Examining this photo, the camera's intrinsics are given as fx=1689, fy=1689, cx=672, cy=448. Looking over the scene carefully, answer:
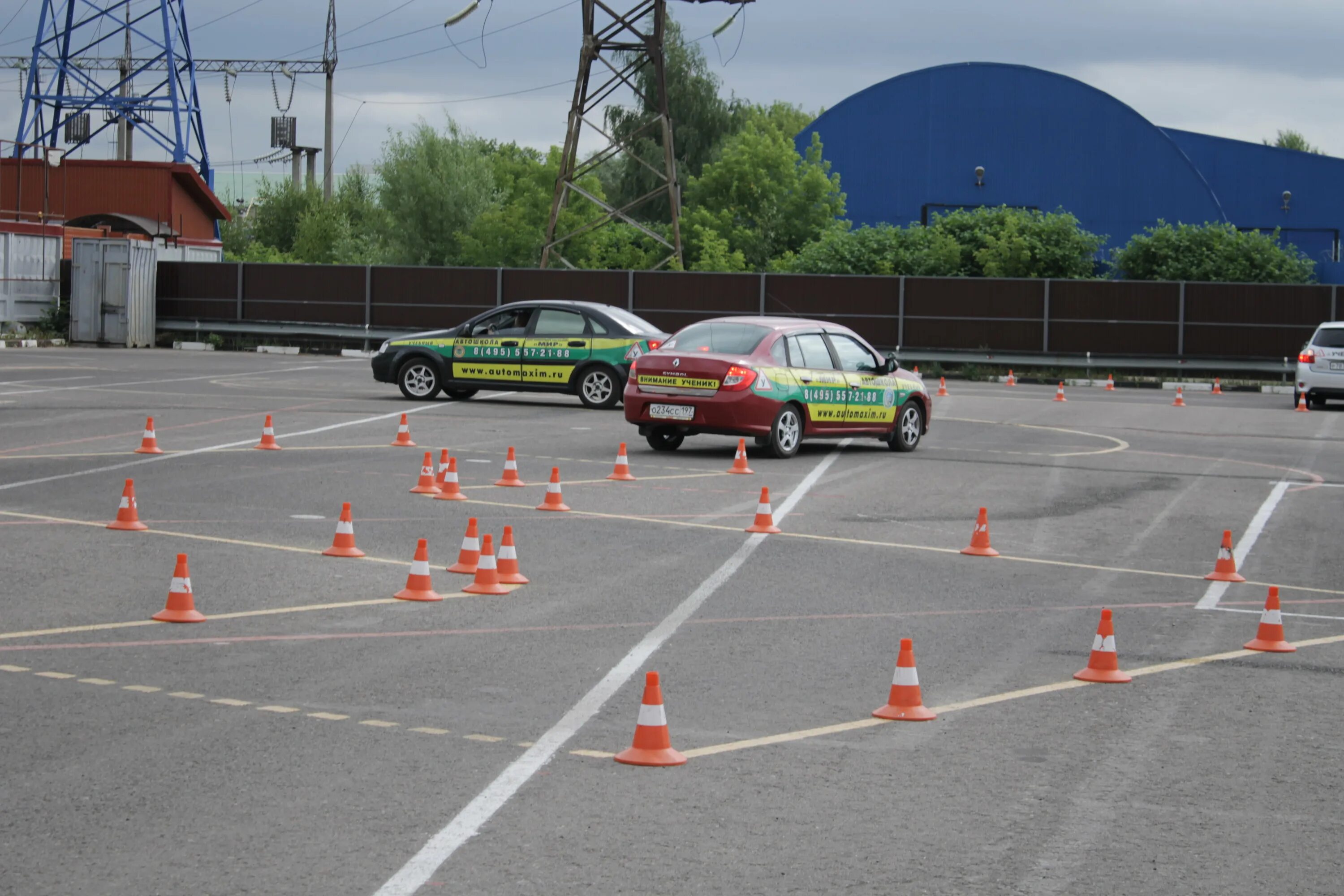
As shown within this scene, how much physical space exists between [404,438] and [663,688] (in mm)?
11600

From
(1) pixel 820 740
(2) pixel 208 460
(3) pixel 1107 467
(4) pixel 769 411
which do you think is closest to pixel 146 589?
(1) pixel 820 740

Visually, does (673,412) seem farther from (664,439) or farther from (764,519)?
(764,519)

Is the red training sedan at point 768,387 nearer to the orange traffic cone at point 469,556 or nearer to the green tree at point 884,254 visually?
the orange traffic cone at point 469,556

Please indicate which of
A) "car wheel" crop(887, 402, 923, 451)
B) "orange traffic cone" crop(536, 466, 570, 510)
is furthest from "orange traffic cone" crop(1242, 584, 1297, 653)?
"car wheel" crop(887, 402, 923, 451)

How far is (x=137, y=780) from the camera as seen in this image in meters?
6.08

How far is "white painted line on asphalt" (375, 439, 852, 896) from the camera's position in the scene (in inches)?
202

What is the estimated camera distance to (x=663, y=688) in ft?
25.6

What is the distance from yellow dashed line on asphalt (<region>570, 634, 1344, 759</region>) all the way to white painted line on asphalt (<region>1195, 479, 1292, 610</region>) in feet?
3.83

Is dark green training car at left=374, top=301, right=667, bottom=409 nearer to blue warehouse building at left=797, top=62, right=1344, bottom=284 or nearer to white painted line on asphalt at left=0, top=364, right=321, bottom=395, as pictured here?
white painted line on asphalt at left=0, top=364, right=321, bottom=395

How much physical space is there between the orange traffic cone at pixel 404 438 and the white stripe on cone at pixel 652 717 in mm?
12646

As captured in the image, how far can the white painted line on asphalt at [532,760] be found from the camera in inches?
202

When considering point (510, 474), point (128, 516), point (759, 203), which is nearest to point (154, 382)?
point (510, 474)

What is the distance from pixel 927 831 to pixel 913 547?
7.14 metres

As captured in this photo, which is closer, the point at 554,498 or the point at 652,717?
the point at 652,717
